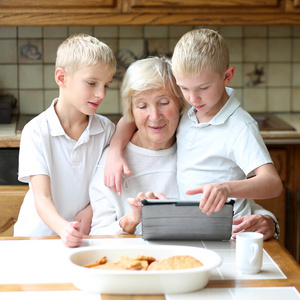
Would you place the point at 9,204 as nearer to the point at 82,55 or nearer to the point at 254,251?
the point at 82,55

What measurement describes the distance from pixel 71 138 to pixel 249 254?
0.82 metres

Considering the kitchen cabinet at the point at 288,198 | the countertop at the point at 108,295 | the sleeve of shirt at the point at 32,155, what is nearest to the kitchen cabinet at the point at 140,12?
the kitchen cabinet at the point at 288,198

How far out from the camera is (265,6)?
9.29 feet

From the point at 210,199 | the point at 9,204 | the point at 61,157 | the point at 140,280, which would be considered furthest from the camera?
the point at 9,204

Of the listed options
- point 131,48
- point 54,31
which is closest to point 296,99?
point 131,48

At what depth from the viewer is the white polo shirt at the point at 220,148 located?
1706mm

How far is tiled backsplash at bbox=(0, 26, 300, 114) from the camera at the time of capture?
3.19 m

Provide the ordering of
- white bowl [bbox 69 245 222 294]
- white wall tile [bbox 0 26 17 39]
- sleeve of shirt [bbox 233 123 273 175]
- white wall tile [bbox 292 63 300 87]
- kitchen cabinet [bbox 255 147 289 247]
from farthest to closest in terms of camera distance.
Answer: white wall tile [bbox 292 63 300 87]
white wall tile [bbox 0 26 17 39]
kitchen cabinet [bbox 255 147 289 247]
sleeve of shirt [bbox 233 123 273 175]
white bowl [bbox 69 245 222 294]

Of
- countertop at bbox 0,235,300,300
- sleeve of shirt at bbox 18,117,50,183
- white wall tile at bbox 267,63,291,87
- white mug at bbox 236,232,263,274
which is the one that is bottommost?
countertop at bbox 0,235,300,300

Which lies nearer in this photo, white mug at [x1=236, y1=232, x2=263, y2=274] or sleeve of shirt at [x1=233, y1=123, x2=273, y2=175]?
white mug at [x1=236, y1=232, x2=263, y2=274]

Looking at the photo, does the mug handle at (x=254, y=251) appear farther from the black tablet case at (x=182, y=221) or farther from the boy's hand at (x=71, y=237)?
the boy's hand at (x=71, y=237)

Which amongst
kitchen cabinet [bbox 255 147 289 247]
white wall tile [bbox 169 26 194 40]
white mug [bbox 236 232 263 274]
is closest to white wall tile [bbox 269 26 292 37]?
white wall tile [bbox 169 26 194 40]

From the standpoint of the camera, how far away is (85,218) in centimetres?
191

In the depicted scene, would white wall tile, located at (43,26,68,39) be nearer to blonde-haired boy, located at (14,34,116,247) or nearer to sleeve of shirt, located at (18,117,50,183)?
blonde-haired boy, located at (14,34,116,247)
